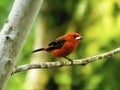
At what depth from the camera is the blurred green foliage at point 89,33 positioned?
6477 millimetres

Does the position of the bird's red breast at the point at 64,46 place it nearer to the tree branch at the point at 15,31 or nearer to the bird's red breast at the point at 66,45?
the bird's red breast at the point at 66,45

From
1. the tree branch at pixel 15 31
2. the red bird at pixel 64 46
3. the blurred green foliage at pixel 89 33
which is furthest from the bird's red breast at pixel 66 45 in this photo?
the tree branch at pixel 15 31

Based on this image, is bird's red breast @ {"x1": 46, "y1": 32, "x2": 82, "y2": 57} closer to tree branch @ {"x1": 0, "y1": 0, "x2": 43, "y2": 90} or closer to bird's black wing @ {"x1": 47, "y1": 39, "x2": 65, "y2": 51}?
bird's black wing @ {"x1": 47, "y1": 39, "x2": 65, "y2": 51}

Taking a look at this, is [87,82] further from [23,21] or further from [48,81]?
[23,21]

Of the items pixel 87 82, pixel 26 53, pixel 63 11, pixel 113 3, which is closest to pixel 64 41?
pixel 113 3

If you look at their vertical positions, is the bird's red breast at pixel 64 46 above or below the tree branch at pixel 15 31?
below

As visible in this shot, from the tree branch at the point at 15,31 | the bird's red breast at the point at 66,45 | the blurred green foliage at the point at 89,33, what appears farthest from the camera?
the blurred green foliage at the point at 89,33

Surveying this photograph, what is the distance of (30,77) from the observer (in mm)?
7832

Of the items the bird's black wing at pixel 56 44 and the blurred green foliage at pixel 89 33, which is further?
the blurred green foliage at pixel 89 33

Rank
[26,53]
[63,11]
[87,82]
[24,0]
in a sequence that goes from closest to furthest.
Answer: [24,0]
[87,82]
[63,11]
[26,53]

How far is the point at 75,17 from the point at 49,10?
22.0 inches

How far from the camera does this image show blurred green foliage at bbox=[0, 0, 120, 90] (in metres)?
6.48

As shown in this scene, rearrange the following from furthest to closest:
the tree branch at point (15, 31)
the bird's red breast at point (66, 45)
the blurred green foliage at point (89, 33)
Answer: the blurred green foliage at point (89, 33), the bird's red breast at point (66, 45), the tree branch at point (15, 31)

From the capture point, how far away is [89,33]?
7199 millimetres
